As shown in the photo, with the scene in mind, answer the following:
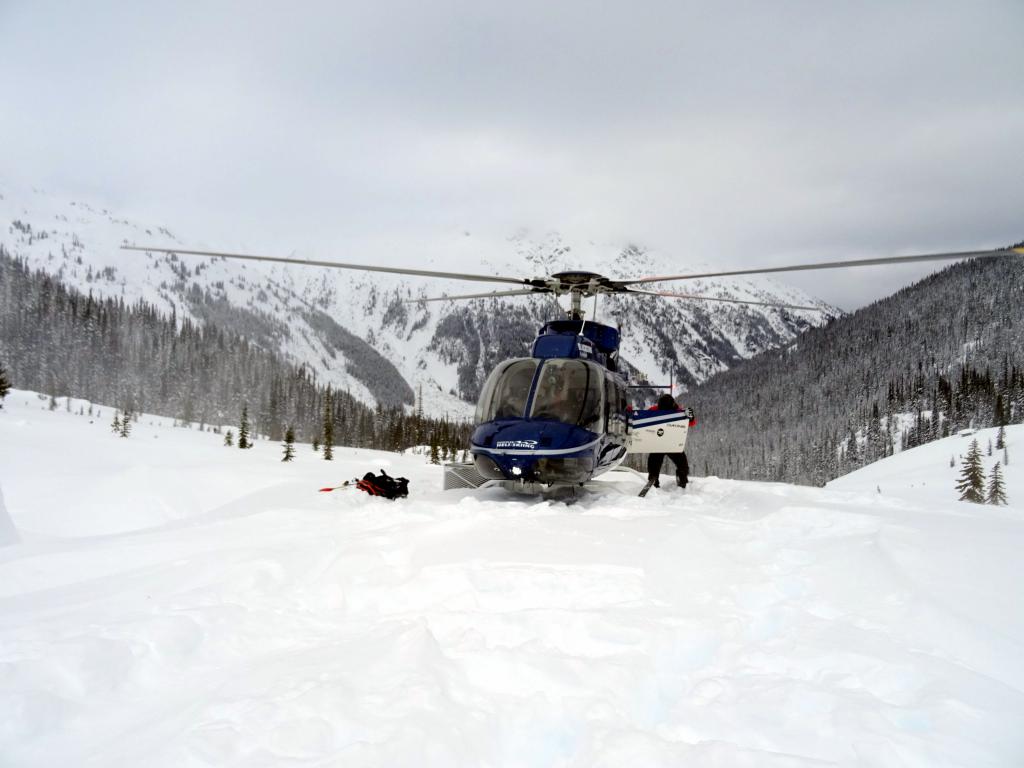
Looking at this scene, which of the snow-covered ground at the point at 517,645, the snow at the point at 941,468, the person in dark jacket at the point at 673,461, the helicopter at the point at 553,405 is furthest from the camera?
the snow at the point at 941,468

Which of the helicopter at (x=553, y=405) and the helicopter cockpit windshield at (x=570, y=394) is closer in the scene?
the helicopter at (x=553, y=405)

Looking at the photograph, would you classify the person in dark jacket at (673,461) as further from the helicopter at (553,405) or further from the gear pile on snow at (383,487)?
the gear pile on snow at (383,487)

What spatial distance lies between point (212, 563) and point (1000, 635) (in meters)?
5.84

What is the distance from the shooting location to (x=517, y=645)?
345 centimetres

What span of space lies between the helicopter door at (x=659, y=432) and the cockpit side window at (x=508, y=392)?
3.64 metres

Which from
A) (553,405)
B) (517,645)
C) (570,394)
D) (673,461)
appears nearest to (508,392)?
(553,405)

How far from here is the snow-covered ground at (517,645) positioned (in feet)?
8.09

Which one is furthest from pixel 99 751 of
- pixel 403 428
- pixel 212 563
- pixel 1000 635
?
pixel 403 428

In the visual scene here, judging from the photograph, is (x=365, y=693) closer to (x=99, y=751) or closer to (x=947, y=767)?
(x=99, y=751)

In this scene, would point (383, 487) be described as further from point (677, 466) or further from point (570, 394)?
point (677, 466)

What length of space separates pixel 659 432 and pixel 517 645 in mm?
9854

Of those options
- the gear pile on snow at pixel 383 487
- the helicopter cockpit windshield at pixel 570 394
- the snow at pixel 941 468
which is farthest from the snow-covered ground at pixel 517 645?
the snow at pixel 941 468

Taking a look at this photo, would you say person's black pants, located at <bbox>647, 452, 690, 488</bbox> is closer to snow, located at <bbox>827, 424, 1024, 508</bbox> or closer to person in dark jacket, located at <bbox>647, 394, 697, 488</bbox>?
person in dark jacket, located at <bbox>647, 394, 697, 488</bbox>

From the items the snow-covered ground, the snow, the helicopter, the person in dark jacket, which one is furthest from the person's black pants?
the snow
